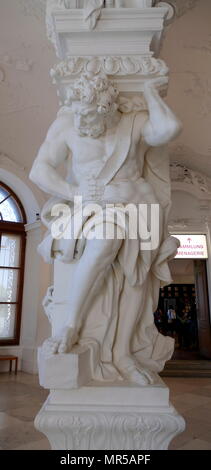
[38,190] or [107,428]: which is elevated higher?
[38,190]

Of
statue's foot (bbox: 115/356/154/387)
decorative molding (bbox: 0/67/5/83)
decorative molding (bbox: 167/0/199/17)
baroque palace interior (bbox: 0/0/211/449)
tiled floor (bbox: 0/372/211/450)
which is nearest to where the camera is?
statue's foot (bbox: 115/356/154/387)

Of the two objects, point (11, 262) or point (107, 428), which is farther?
point (11, 262)

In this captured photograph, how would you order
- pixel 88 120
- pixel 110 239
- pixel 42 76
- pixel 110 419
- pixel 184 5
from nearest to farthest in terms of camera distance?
1. pixel 110 419
2. pixel 110 239
3. pixel 88 120
4. pixel 184 5
5. pixel 42 76

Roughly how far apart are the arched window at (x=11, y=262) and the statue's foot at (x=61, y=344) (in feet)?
16.7

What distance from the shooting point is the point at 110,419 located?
4.63 ft

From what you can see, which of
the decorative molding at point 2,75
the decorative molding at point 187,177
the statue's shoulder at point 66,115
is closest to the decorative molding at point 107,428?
the statue's shoulder at point 66,115

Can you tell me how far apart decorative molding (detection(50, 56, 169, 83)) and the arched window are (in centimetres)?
505

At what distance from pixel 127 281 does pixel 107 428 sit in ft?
2.15

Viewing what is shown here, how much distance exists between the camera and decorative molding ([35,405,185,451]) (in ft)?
4.62

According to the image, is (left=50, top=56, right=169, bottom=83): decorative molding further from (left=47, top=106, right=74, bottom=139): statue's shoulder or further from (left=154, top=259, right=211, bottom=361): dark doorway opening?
(left=154, top=259, right=211, bottom=361): dark doorway opening

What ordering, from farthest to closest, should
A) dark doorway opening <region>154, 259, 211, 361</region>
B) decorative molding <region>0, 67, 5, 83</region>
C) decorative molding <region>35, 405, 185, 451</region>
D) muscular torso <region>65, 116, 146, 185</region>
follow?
1. dark doorway opening <region>154, 259, 211, 361</region>
2. decorative molding <region>0, 67, 5, 83</region>
3. muscular torso <region>65, 116, 146, 185</region>
4. decorative molding <region>35, 405, 185, 451</region>

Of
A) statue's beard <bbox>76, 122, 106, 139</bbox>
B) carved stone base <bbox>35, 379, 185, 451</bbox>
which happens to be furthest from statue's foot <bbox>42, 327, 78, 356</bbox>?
statue's beard <bbox>76, 122, 106, 139</bbox>

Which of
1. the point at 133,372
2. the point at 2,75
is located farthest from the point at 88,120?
the point at 2,75

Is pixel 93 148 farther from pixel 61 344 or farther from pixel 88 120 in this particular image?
pixel 61 344
